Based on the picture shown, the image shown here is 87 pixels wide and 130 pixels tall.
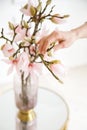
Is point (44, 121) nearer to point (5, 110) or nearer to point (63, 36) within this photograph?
point (5, 110)

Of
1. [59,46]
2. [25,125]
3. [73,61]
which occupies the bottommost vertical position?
[25,125]

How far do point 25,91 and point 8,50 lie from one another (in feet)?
0.68

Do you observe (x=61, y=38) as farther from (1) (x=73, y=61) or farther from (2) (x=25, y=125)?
(1) (x=73, y=61)

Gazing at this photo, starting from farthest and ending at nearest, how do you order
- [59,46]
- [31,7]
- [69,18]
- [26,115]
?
[69,18] < [26,115] < [59,46] < [31,7]

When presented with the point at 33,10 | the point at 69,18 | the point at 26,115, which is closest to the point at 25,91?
the point at 26,115

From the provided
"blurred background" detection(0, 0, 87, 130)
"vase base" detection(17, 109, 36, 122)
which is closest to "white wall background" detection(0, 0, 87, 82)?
"blurred background" detection(0, 0, 87, 130)

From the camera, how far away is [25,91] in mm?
1028

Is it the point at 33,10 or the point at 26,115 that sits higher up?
the point at 33,10

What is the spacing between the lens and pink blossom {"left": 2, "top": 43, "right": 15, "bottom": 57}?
0.87m

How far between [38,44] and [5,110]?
43cm

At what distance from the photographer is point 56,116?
1.21 metres

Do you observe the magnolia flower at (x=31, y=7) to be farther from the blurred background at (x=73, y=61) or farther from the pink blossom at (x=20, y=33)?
the blurred background at (x=73, y=61)

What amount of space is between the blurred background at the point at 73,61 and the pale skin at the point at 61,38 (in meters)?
0.31

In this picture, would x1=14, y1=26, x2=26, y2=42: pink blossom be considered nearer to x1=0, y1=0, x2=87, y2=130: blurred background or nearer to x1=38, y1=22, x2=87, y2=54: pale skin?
x1=38, y1=22, x2=87, y2=54: pale skin
